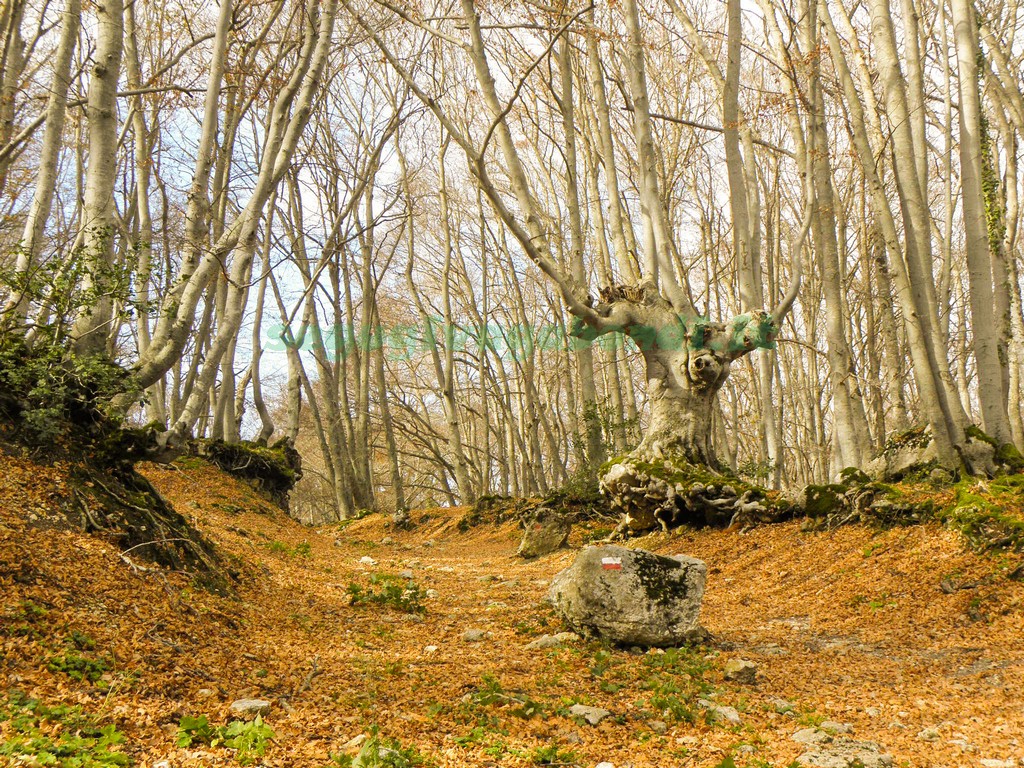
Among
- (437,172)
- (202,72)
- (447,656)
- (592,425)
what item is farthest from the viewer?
(437,172)

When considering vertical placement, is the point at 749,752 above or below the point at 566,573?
below

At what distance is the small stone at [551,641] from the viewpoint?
427cm

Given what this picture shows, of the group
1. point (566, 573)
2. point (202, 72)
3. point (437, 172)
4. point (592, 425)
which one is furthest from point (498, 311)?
point (566, 573)

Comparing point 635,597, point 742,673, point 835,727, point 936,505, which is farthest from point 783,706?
point 936,505

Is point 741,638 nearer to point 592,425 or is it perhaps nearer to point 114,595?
point 114,595

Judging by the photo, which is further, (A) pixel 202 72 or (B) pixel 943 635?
(A) pixel 202 72

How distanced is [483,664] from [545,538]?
17.3 feet

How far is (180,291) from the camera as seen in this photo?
4980 mm

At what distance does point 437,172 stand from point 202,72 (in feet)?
20.5

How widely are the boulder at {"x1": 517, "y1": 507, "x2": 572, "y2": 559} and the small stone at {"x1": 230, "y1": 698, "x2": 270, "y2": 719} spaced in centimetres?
639

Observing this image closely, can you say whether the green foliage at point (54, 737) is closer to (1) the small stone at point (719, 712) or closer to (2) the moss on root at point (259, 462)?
(1) the small stone at point (719, 712)

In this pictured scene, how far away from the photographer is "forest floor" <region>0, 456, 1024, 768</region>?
2605 mm

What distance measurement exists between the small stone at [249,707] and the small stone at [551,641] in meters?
1.87

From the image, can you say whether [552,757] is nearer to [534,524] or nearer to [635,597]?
[635,597]
